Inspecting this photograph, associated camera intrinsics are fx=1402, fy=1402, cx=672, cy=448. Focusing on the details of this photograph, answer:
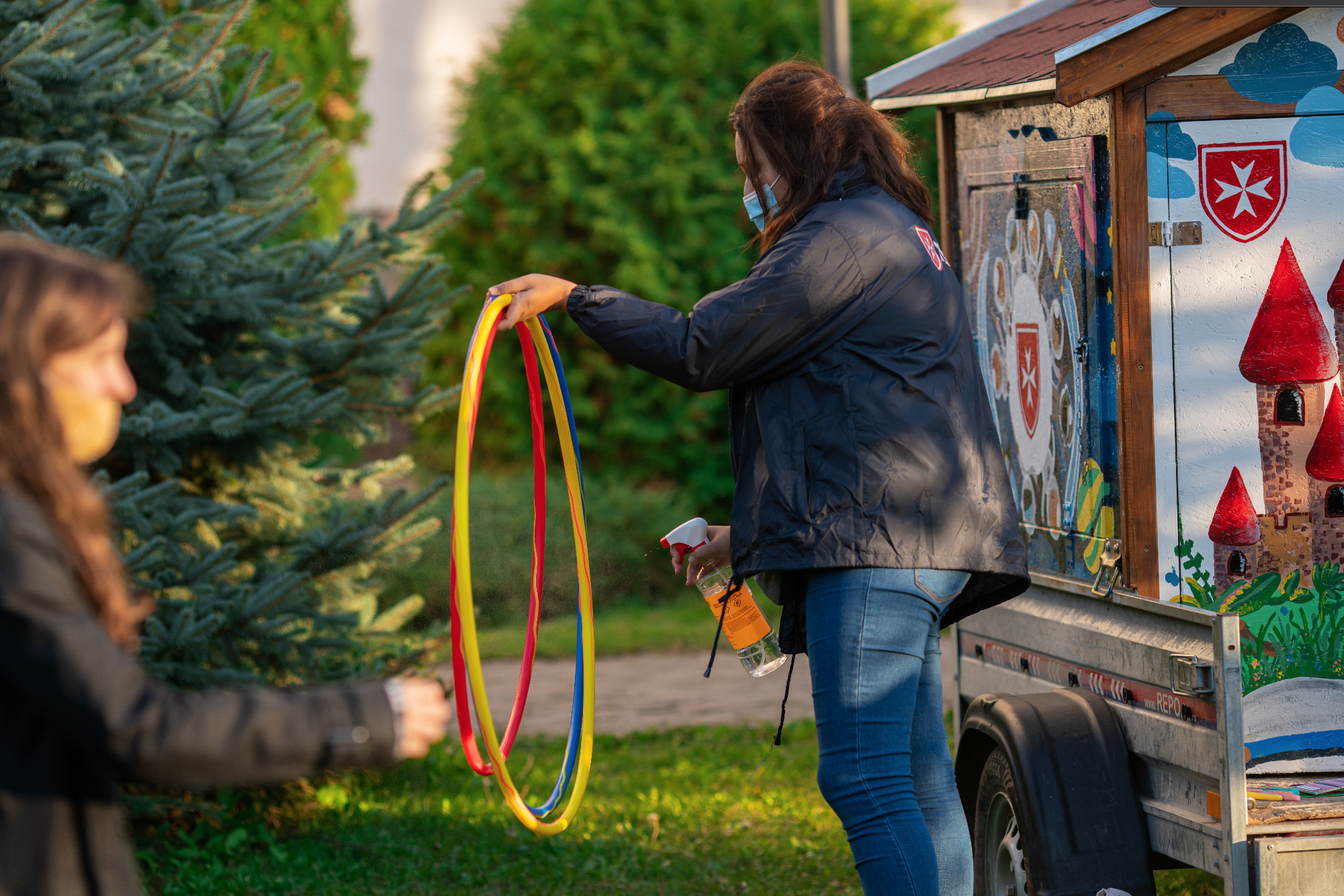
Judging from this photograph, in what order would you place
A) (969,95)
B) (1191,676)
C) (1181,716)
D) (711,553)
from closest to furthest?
(1191,676)
(1181,716)
(711,553)
(969,95)

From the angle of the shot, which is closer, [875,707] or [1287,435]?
[875,707]

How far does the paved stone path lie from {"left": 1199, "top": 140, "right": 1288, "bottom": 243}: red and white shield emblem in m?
4.01

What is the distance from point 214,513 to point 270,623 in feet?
1.40

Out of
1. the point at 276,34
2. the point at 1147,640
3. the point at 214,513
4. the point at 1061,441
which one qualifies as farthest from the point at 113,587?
the point at 276,34

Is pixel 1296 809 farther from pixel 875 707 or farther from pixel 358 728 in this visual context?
pixel 358 728

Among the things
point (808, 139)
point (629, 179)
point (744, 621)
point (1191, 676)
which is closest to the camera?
point (808, 139)

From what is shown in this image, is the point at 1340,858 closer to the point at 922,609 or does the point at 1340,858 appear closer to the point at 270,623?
the point at 922,609

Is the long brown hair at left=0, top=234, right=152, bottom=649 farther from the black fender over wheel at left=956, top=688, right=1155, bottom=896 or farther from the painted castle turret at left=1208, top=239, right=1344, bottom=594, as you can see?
the painted castle turret at left=1208, top=239, right=1344, bottom=594

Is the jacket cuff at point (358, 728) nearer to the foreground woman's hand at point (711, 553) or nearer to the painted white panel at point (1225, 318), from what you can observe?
the foreground woman's hand at point (711, 553)

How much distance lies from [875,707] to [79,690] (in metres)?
1.59

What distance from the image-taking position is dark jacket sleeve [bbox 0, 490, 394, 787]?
1.62 metres

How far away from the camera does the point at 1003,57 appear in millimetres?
4086

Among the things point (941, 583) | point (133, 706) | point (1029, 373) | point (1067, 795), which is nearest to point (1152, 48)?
point (1029, 373)

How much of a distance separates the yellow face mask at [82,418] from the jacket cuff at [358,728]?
1.49ft
